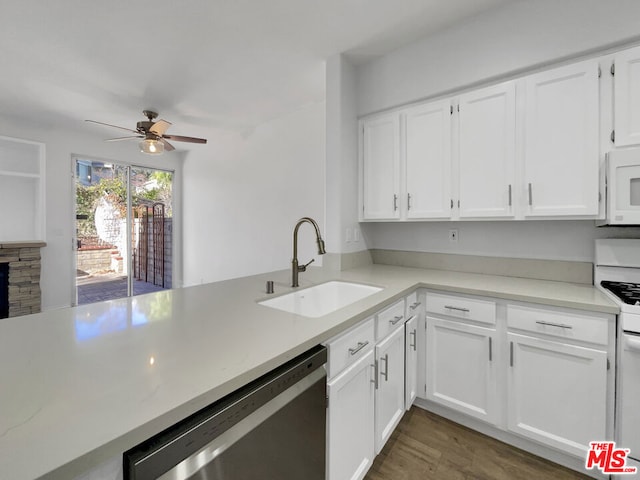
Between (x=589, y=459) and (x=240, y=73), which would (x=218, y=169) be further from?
(x=589, y=459)

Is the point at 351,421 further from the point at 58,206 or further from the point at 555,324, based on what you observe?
the point at 58,206

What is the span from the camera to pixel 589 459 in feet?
4.42

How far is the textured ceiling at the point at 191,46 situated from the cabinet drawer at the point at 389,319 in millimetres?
1839

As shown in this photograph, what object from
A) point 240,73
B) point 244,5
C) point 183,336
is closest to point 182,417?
point 183,336

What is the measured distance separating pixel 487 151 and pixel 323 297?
4.68ft

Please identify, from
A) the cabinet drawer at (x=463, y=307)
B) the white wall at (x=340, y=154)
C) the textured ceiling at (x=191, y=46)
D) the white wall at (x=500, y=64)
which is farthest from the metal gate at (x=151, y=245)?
the cabinet drawer at (x=463, y=307)

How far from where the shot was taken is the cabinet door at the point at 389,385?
53.5 inches

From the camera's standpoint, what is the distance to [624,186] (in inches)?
55.1

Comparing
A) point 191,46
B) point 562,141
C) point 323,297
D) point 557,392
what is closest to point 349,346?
point 323,297

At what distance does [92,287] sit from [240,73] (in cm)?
413
